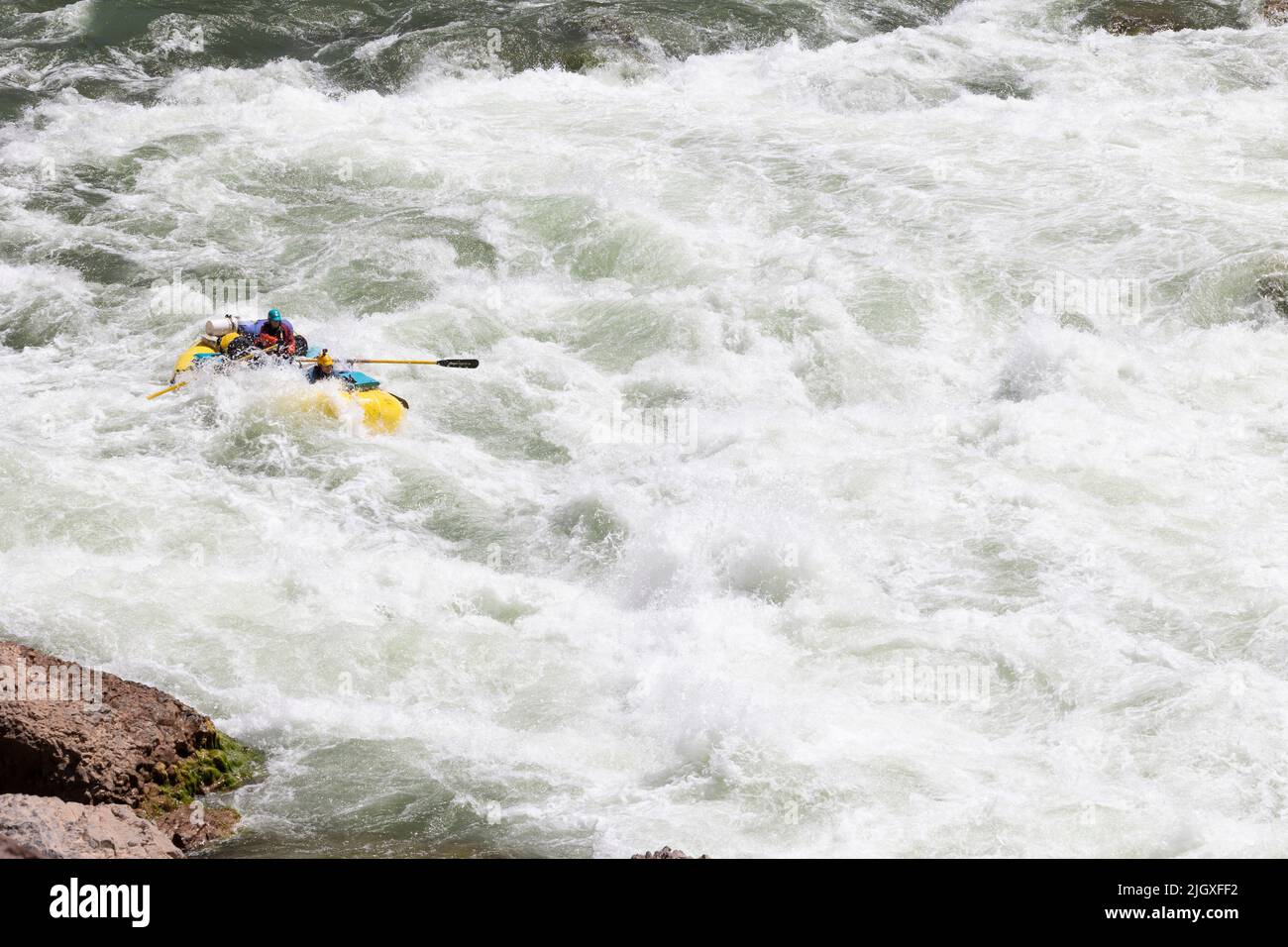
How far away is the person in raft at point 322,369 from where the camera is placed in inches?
380

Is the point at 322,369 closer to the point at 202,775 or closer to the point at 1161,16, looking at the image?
the point at 202,775

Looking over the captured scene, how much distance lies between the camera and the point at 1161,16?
1756 centimetres

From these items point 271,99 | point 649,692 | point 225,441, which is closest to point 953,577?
point 649,692

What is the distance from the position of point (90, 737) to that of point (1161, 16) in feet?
54.4

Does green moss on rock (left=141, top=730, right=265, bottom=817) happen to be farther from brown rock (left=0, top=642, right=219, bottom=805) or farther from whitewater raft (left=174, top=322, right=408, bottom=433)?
whitewater raft (left=174, top=322, right=408, bottom=433)

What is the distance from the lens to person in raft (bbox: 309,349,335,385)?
31.7 feet

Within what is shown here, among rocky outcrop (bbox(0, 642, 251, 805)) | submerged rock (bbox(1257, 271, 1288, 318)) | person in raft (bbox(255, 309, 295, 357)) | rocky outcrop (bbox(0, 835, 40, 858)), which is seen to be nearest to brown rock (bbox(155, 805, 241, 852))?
rocky outcrop (bbox(0, 642, 251, 805))

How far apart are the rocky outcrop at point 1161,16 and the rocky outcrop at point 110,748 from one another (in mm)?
15362

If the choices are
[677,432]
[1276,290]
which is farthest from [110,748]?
[1276,290]

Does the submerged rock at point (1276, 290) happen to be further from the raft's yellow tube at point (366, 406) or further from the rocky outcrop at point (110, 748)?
the rocky outcrop at point (110, 748)

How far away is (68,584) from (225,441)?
7.01 ft

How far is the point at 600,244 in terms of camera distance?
40.0 feet

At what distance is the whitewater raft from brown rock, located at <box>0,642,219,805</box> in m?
3.64
